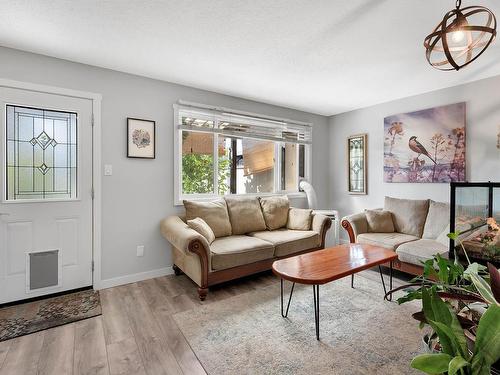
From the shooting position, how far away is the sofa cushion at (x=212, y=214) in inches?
125

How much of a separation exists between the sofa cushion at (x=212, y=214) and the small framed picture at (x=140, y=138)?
29.9 inches

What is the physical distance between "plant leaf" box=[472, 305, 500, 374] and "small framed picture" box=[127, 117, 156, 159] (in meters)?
3.16

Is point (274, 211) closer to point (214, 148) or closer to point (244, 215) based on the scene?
point (244, 215)

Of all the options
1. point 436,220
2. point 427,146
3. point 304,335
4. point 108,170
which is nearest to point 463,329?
point 304,335

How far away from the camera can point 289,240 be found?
3.21m

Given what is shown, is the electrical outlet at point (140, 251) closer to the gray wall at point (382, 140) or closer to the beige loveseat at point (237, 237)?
the beige loveseat at point (237, 237)

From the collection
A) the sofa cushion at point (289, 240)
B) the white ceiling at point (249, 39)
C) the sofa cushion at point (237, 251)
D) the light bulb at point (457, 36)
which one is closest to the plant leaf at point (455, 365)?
the light bulb at point (457, 36)

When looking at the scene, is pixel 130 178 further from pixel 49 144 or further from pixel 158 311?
pixel 158 311

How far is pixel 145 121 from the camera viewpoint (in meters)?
3.12

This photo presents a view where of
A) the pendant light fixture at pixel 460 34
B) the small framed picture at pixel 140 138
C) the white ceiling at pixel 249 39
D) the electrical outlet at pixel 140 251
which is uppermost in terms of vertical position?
the white ceiling at pixel 249 39

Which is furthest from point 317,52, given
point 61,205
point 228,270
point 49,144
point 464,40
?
point 61,205

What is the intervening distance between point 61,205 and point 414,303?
3.64 m

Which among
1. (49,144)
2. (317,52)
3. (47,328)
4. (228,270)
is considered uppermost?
(317,52)

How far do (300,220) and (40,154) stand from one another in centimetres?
312
